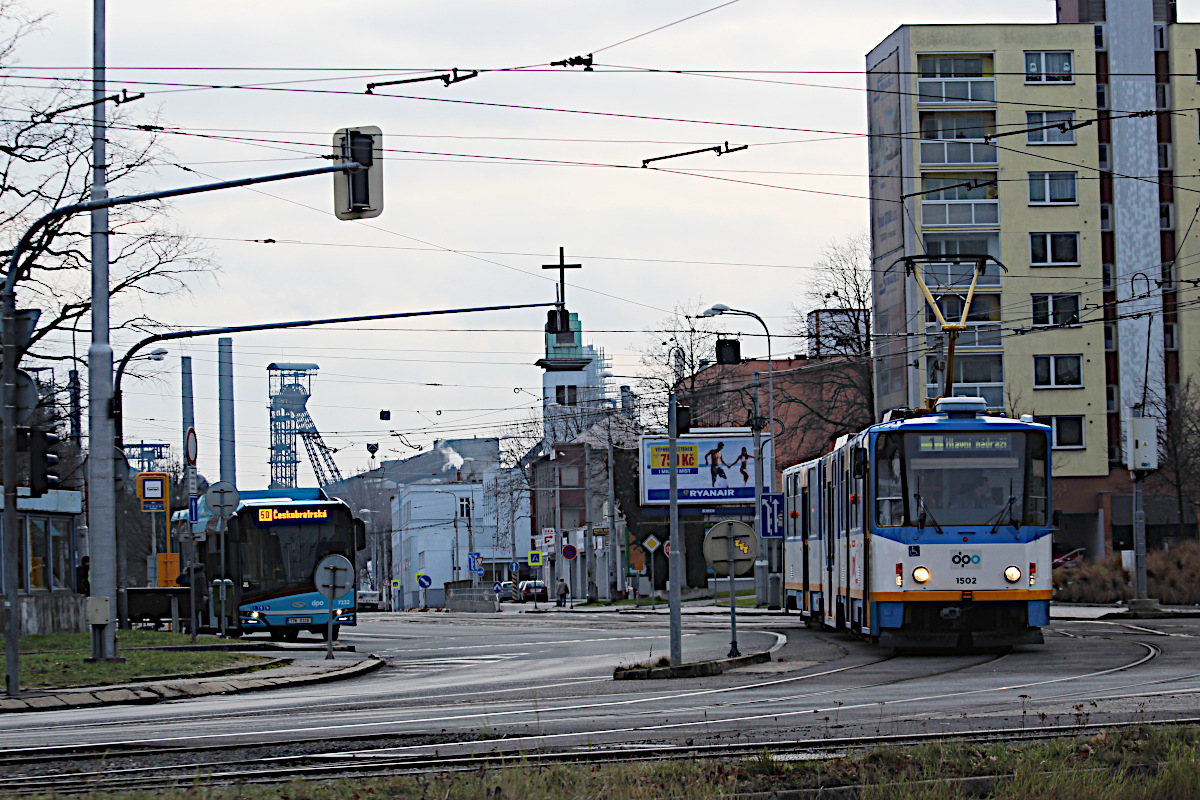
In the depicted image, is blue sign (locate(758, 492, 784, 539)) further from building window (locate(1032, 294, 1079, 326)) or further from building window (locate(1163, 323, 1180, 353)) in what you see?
building window (locate(1163, 323, 1180, 353))

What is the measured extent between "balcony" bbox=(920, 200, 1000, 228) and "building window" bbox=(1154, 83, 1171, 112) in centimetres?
874

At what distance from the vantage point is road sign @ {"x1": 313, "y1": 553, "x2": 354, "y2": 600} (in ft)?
80.8

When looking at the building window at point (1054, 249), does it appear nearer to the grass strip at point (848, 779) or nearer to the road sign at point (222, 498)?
the road sign at point (222, 498)

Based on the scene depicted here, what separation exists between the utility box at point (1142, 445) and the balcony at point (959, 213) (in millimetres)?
31172

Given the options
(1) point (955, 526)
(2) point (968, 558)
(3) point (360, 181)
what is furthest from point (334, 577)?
(2) point (968, 558)

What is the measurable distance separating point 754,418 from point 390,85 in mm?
26692

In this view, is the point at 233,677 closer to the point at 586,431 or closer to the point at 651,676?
the point at 651,676

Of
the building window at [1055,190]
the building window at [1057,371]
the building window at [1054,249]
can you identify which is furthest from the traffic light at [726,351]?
the building window at [1055,190]

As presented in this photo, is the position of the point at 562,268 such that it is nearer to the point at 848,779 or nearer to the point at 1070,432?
the point at 848,779

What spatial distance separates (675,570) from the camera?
65.6ft

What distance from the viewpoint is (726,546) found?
2161cm

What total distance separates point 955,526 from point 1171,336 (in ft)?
162

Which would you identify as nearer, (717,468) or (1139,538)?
(1139,538)

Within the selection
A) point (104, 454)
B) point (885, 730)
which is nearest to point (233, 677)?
point (104, 454)
